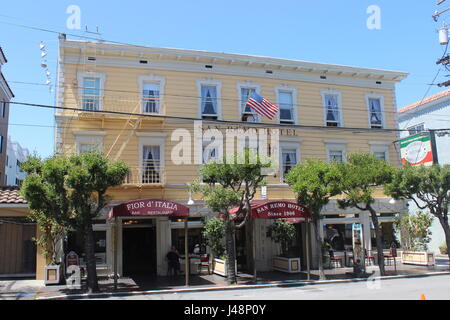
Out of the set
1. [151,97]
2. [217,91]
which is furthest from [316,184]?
[151,97]

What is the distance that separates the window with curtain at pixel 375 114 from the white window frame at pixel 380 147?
1.03 meters

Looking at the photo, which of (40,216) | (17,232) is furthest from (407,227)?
(17,232)

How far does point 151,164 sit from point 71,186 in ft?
19.1

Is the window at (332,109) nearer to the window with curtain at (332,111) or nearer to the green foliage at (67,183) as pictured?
the window with curtain at (332,111)

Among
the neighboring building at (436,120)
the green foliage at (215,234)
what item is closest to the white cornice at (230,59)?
the neighboring building at (436,120)

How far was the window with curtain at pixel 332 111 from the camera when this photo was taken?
76.0ft

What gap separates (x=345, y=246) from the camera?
22828mm

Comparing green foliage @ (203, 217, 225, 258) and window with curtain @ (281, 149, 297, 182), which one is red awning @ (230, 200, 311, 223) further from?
window with curtain @ (281, 149, 297, 182)

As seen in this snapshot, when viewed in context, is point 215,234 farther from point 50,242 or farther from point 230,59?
point 230,59

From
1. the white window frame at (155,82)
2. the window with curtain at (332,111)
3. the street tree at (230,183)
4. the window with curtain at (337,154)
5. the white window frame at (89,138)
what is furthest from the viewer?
the window with curtain at (332,111)

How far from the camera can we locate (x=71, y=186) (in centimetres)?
1448

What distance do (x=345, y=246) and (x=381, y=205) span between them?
3117mm

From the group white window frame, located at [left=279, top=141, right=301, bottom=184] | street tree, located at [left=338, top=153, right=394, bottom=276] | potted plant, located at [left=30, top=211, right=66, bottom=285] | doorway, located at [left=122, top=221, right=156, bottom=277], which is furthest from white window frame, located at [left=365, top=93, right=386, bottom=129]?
potted plant, located at [left=30, top=211, right=66, bottom=285]

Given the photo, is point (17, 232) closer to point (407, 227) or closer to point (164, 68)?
point (164, 68)
